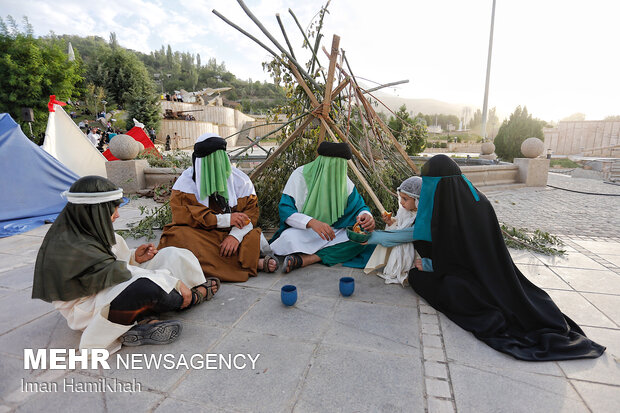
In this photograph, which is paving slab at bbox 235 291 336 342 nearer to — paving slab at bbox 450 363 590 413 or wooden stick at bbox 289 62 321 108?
paving slab at bbox 450 363 590 413

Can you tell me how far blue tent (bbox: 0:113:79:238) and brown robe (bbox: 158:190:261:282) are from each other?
3.50 m

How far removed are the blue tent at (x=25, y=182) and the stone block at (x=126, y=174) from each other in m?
1.15

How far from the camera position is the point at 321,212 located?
347 cm

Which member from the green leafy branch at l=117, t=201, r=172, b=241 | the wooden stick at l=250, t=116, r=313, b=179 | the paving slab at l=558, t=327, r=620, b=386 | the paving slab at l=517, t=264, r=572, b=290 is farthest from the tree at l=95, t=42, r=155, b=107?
the paving slab at l=558, t=327, r=620, b=386

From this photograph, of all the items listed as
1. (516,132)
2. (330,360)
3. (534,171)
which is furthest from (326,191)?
(516,132)

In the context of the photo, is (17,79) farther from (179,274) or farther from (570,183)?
(570,183)

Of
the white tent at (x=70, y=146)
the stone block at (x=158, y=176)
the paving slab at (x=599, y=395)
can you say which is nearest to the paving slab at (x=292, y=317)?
the paving slab at (x=599, y=395)

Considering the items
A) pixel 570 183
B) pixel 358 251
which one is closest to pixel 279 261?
pixel 358 251

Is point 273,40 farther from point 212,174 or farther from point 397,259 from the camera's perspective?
point 397,259

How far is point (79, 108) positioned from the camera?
32219 mm

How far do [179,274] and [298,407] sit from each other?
1.35 m

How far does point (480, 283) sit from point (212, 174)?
7.98 ft

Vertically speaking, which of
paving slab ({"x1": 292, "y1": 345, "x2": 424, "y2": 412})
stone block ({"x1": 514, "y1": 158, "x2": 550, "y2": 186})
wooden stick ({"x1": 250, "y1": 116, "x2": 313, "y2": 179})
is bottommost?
paving slab ({"x1": 292, "y1": 345, "x2": 424, "y2": 412})

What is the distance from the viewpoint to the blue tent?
5184 millimetres
